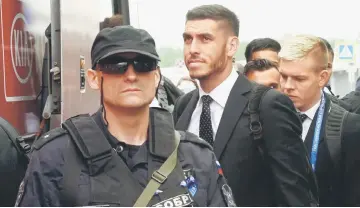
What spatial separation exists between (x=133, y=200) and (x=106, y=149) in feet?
0.64

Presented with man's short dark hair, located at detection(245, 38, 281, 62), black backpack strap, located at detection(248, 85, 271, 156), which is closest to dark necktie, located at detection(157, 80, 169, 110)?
man's short dark hair, located at detection(245, 38, 281, 62)

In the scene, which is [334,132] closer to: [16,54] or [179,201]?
[179,201]

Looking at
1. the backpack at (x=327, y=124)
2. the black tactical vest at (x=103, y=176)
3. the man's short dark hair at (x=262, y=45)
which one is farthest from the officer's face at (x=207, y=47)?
the man's short dark hair at (x=262, y=45)

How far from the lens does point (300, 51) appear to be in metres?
3.21

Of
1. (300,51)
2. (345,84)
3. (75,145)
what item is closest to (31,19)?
(300,51)

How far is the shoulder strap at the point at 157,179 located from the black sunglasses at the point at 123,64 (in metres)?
0.31

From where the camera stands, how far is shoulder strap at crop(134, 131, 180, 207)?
1.97 metres

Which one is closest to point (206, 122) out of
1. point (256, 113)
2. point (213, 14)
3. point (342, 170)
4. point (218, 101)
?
point (218, 101)

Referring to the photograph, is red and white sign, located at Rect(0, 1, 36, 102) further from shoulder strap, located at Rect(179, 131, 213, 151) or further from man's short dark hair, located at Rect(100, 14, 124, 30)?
shoulder strap, located at Rect(179, 131, 213, 151)

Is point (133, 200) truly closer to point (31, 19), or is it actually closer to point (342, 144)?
point (342, 144)

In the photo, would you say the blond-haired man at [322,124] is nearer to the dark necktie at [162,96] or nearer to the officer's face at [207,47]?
the officer's face at [207,47]

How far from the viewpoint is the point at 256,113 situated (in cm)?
288

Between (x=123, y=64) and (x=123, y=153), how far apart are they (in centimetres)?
31

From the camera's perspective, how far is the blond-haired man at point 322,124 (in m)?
3.03
